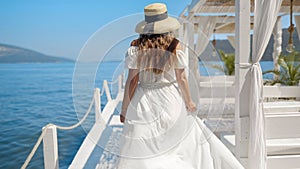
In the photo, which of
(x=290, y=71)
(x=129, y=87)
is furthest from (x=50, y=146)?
→ (x=290, y=71)

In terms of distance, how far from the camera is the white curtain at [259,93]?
2.50 m

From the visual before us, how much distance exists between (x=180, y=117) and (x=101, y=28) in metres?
0.88

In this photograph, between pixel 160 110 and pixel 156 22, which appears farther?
pixel 160 110

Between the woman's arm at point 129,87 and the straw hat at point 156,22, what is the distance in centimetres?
30

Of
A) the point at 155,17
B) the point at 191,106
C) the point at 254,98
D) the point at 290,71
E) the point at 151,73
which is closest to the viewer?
the point at 155,17

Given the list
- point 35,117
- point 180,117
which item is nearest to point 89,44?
point 180,117

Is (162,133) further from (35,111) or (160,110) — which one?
(35,111)

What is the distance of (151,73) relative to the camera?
215 centimetres

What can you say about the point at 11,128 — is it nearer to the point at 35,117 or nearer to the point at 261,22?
the point at 35,117

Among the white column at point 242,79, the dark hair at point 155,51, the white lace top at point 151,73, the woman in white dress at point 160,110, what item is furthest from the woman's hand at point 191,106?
the white column at point 242,79

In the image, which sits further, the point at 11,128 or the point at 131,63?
the point at 11,128

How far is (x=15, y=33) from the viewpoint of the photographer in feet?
144

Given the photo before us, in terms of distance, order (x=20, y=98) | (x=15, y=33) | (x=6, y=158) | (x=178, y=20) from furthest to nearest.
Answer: (x=15, y=33)
(x=20, y=98)
(x=6, y=158)
(x=178, y=20)

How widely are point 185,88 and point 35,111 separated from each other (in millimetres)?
18451
